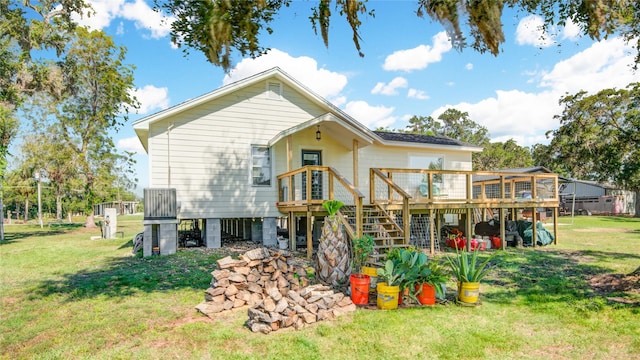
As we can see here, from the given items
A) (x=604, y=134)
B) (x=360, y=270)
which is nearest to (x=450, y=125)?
(x=604, y=134)

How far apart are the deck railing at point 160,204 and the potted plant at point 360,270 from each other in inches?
231

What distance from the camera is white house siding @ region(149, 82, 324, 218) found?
1173cm

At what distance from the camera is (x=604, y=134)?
1169 inches

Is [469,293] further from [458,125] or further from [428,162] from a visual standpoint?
[458,125]

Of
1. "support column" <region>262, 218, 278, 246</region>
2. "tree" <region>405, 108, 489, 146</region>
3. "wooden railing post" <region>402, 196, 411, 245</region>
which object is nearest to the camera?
"wooden railing post" <region>402, 196, 411, 245</region>

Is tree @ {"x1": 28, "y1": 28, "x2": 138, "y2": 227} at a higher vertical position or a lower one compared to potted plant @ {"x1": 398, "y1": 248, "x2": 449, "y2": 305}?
higher

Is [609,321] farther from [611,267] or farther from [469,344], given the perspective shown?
[611,267]

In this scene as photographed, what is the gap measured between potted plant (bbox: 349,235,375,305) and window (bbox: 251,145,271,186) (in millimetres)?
5796

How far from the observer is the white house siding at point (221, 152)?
11734mm

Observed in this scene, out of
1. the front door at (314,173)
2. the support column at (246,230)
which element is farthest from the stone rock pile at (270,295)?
the support column at (246,230)

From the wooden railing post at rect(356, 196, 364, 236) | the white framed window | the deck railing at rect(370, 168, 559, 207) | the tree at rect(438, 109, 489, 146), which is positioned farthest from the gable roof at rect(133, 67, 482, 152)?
the tree at rect(438, 109, 489, 146)

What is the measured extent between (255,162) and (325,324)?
835cm

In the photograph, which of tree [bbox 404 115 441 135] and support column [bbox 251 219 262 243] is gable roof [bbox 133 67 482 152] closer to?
support column [bbox 251 219 262 243]

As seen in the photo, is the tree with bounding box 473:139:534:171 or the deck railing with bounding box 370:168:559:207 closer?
the deck railing with bounding box 370:168:559:207
